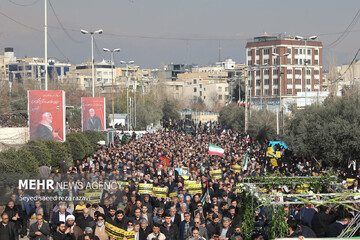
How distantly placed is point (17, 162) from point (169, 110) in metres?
90.9

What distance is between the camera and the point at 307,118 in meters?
33.9

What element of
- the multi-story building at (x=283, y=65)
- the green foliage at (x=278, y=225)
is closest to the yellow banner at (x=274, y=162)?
the green foliage at (x=278, y=225)

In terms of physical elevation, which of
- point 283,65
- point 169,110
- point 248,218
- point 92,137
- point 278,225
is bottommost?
point 248,218

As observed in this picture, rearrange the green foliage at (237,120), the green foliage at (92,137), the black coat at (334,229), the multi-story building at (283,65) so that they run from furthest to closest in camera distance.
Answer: the multi-story building at (283,65) < the green foliage at (237,120) < the green foliage at (92,137) < the black coat at (334,229)

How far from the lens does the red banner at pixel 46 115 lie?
80.3ft

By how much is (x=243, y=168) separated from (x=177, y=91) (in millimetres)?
149628

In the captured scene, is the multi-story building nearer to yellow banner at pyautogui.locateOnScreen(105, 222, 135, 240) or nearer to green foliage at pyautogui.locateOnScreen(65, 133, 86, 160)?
green foliage at pyautogui.locateOnScreen(65, 133, 86, 160)

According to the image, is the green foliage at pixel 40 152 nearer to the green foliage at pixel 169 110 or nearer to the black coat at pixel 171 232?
the black coat at pixel 171 232

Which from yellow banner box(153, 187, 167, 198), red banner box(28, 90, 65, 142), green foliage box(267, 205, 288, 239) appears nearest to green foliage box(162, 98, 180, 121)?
red banner box(28, 90, 65, 142)

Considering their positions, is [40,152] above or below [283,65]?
below

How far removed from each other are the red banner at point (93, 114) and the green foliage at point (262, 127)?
60.5 ft

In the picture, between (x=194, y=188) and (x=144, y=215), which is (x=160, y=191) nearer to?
(x=194, y=188)

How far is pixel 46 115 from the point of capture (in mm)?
24766

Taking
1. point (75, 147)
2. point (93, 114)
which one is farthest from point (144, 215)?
point (93, 114)
